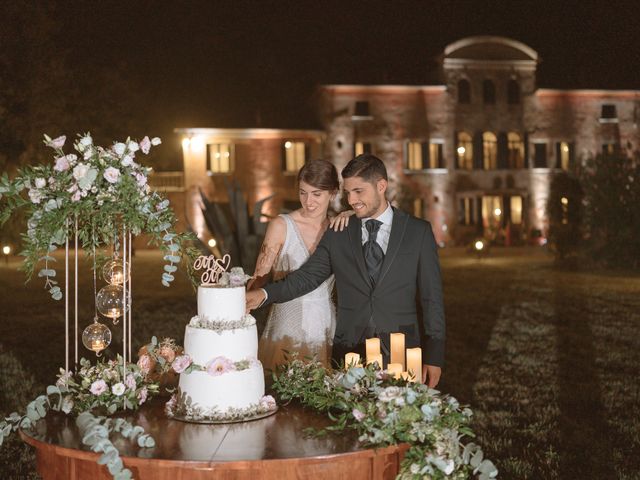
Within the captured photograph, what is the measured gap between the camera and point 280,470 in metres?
3.09

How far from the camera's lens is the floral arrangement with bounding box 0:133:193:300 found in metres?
3.52

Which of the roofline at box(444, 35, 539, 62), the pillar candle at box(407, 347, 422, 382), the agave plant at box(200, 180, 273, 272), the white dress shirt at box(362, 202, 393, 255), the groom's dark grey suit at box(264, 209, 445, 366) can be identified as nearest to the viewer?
the pillar candle at box(407, 347, 422, 382)

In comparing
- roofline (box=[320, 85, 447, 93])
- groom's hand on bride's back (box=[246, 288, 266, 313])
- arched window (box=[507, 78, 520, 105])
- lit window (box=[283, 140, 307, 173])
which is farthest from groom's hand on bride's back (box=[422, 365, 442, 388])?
arched window (box=[507, 78, 520, 105])

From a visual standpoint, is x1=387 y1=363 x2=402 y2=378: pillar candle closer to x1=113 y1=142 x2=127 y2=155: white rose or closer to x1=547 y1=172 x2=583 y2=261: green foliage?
x1=113 y1=142 x2=127 y2=155: white rose

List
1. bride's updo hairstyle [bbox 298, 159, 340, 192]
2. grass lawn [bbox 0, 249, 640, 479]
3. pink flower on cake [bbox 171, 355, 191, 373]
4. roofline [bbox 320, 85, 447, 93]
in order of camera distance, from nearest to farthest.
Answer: pink flower on cake [bbox 171, 355, 191, 373], bride's updo hairstyle [bbox 298, 159, 340, 192], grass lawn [bbox 0, 249, 640, 479], roofline [bbox 320, 85, 447, 93]

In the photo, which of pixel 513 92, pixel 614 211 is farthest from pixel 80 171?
pixel 513 92

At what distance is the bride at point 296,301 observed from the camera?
5559mm

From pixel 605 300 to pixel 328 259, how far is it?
1276 cm

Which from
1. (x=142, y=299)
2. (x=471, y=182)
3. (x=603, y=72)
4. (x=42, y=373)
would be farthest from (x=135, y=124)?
(x=42, y=373)

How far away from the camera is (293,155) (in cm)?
3509

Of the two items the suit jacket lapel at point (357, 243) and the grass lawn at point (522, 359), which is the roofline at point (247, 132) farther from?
the suit jacket lapel at point (357, 243)

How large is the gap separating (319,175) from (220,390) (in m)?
1.96

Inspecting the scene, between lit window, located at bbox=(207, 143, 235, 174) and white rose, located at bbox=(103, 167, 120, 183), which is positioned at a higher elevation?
lit window, located at bbox=(207, 143, 235, 174)

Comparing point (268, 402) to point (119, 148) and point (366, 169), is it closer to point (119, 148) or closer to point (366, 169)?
point (119, 148)
